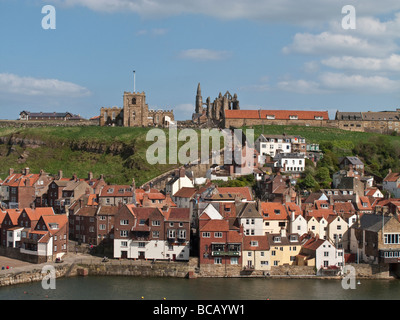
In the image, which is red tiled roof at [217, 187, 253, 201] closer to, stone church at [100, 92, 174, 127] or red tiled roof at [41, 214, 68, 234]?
red tiled roof at [41, 214, 68, 234]

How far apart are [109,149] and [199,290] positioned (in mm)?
55359

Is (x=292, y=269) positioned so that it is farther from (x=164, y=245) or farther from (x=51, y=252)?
(x=51, y=252)

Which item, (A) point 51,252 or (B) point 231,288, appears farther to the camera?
(A) point 51,252

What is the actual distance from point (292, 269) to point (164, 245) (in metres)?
12.2

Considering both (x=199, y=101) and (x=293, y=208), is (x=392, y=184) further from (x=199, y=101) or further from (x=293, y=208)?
(x=199, y=101)

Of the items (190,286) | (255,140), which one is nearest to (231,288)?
(190,286)

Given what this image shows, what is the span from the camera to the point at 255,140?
91250 millimetres

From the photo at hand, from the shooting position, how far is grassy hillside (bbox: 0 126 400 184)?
89.1m

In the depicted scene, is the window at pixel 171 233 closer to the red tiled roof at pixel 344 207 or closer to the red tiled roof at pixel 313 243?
the red tiled roof at pixel 313 243

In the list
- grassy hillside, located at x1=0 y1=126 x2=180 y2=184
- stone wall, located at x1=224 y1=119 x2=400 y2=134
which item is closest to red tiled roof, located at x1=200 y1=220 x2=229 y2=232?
grassy hillside, located at x1=0 y1=126 x2=180 y2=184

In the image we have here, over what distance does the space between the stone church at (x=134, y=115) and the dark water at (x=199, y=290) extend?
61.4 m

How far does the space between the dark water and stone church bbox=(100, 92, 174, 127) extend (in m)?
61.4

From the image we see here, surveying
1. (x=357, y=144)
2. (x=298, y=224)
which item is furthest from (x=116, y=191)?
(x=357, y=144)

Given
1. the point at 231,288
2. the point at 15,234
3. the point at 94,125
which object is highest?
the point at 94,125
